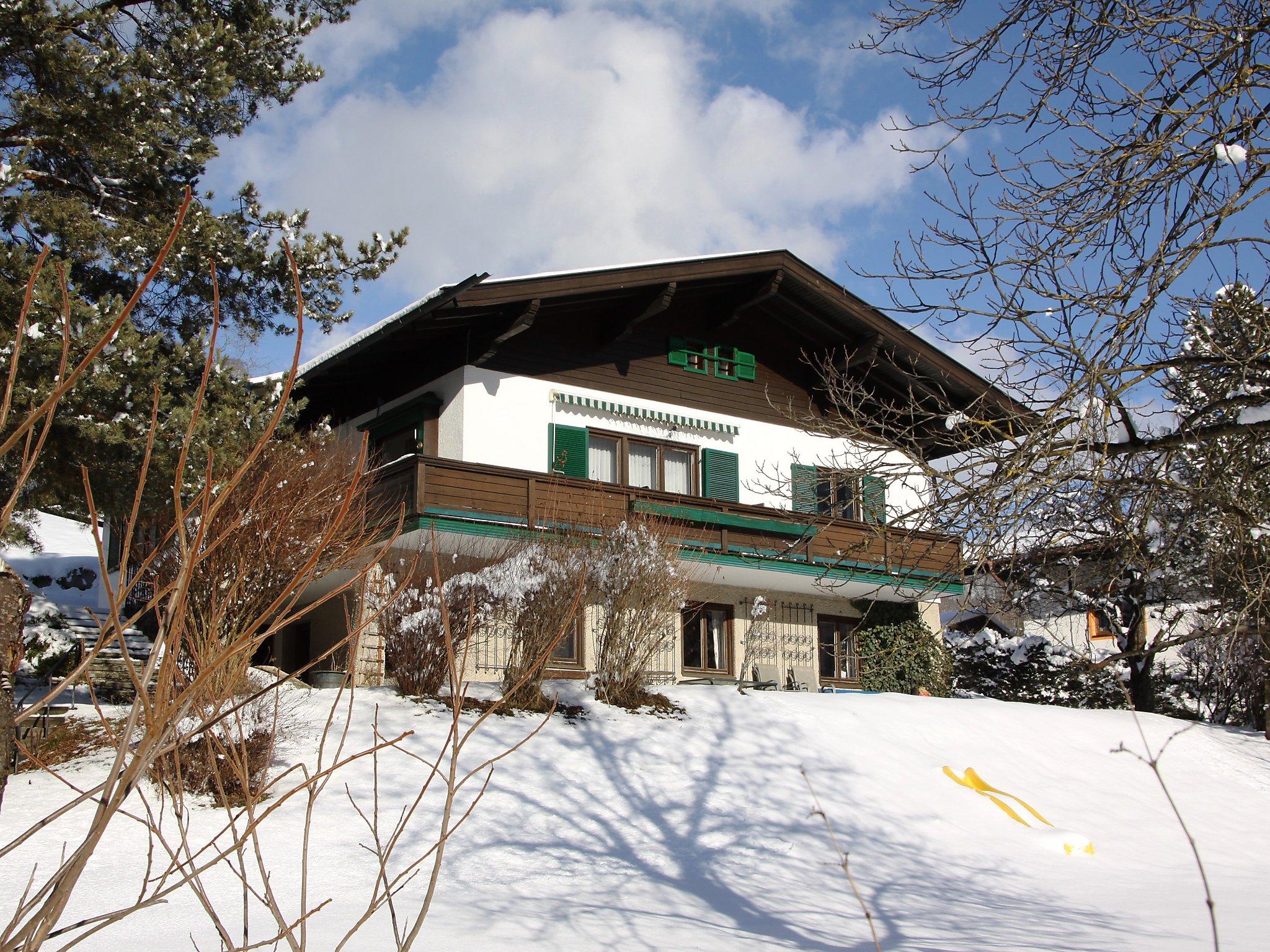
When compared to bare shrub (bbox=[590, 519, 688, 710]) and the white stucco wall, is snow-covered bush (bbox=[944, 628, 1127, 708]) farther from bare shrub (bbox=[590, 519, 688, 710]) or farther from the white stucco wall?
bare shrub (bbox=[590, 519, 688, 710])

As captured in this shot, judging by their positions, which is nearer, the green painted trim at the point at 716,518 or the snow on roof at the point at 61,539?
the green painted trim at the point at 716,518

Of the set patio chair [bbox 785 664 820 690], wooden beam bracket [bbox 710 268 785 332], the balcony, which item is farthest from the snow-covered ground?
wooden beam bracket [bbox 710 268 785 332]

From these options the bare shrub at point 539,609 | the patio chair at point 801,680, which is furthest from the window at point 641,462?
the bare shrub at point 539,609

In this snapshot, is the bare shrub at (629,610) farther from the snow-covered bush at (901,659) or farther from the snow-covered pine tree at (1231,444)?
the snow-covered bush at (901,659)

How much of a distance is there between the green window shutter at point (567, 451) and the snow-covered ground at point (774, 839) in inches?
205

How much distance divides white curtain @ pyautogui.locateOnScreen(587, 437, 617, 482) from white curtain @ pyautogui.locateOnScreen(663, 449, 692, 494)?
3.29 ft

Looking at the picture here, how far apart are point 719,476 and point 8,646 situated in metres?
13.7

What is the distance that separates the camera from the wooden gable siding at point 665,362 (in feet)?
59.0

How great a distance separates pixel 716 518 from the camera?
17.5 m

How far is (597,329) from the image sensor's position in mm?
18641

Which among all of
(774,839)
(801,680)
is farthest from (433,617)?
(801,680)

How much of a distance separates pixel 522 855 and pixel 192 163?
784 centimetres

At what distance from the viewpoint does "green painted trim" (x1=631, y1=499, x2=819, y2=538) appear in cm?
1612

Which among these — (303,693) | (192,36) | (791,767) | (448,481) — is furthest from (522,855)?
(192,36)
